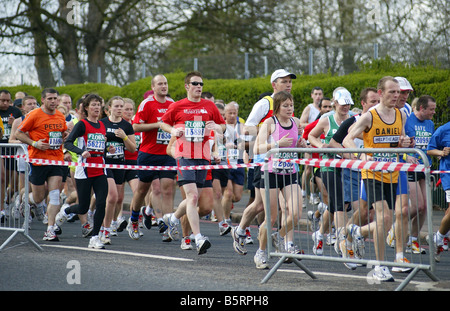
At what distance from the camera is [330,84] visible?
1598 centimetres

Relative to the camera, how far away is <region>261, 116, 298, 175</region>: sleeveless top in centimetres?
786

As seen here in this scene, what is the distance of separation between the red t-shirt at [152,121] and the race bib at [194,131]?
164 centimetres

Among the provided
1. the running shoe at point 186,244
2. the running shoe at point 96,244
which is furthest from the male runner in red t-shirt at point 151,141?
the running shoe at point 96,244

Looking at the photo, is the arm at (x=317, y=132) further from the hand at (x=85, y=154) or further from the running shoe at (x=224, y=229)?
the hand at (x=85, y=154)

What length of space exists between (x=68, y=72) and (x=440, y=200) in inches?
757

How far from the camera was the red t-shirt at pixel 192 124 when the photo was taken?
9133 millimetres

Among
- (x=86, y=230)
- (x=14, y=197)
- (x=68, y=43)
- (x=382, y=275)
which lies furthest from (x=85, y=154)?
(x=68, y=43)

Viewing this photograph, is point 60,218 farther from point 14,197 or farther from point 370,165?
point 370,165

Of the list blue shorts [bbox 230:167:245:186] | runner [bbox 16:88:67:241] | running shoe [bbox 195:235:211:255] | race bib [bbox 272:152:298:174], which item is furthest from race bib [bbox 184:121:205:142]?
blue shorts [bbox 230:167:245:186]

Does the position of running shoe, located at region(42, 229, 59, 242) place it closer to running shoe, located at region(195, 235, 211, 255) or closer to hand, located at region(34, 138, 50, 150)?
hand, located at region(34, 138, 50, 150)

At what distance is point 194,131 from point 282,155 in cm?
159

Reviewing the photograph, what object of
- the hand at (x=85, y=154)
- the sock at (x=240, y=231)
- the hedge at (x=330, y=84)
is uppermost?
the hedge at (x=330, y=84)
